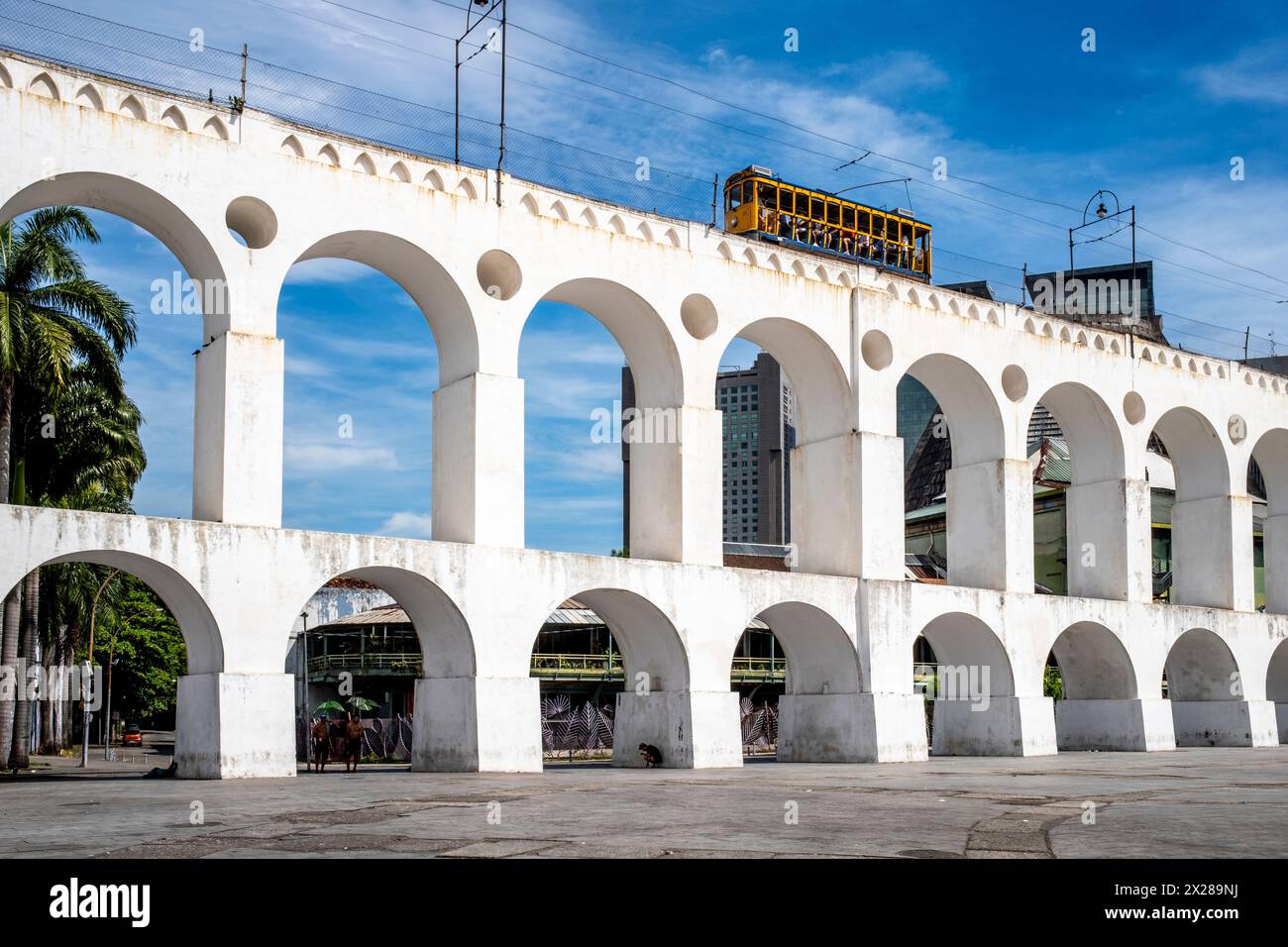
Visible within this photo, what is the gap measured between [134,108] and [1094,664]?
2632 cm

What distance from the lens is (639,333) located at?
28.6 metres

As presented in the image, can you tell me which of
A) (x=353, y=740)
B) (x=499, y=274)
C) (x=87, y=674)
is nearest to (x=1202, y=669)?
(x=499, y=274)

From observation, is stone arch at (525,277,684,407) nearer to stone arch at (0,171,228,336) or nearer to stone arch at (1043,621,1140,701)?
stone arch at (0,171,228,336)

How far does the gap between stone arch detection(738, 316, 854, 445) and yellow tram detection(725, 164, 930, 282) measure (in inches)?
235

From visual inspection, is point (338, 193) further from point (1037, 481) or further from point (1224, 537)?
point (1037, 481)

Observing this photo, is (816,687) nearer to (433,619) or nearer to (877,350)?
(877,350)

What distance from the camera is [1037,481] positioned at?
2238 inches

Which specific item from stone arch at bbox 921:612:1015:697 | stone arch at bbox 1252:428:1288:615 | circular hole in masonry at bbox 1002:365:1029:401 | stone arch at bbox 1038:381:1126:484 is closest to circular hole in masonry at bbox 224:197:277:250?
stone arch at bbox 921:612:1015:697

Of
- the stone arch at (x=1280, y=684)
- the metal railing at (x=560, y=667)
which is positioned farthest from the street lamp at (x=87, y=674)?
the stone arch at (x=1280, y=684)

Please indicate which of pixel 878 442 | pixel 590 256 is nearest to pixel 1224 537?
pixel 878 442

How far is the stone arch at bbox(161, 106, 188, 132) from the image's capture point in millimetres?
22328

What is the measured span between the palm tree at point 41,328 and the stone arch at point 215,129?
20.7 ft

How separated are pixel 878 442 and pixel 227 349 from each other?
14.4 metres
